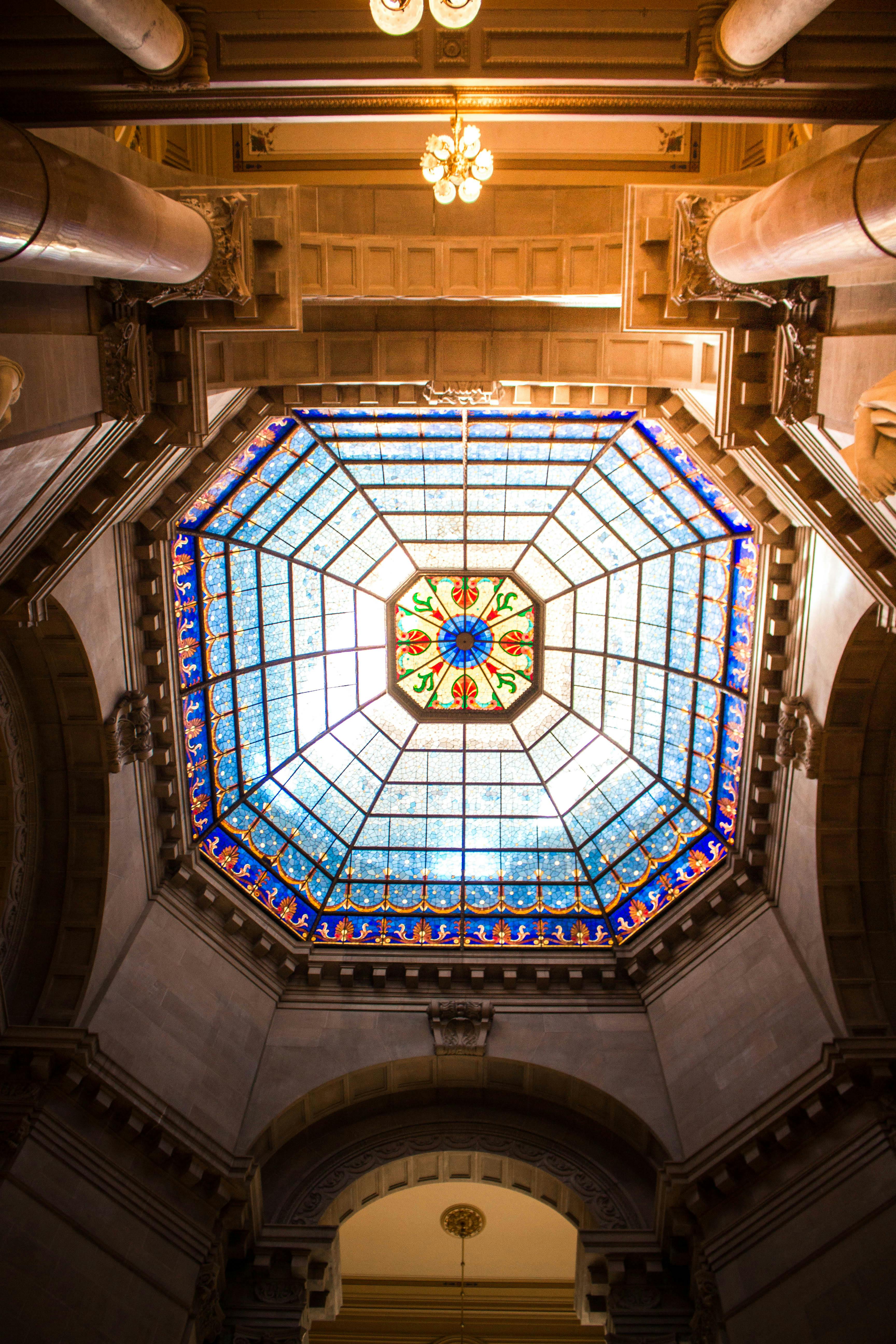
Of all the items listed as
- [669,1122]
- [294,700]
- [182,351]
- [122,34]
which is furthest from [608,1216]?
[122,34]

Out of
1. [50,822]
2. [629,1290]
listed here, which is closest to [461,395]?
[50,822]

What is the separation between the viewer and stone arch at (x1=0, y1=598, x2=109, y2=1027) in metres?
14.0

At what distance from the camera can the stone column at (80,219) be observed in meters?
7.38

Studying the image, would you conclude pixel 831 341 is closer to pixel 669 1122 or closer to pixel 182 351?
pixel 182 351

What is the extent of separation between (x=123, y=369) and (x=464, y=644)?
10802mm

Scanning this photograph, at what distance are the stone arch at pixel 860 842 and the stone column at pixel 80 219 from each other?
10188mm

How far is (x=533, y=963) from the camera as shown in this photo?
17875mm

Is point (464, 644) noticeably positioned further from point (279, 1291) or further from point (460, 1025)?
point (279, 1291)

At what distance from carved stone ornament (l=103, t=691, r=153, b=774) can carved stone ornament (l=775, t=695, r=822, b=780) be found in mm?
9945

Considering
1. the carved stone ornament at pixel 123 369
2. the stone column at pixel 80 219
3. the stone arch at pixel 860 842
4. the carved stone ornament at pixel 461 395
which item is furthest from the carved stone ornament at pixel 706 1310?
the stone column at pixel 80 219

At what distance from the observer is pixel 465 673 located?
2084cm

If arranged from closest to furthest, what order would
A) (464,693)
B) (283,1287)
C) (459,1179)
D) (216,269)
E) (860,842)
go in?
(216,269), (283,1287), (860,842), (459,1179), (464,693)

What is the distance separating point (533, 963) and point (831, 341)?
1178cm

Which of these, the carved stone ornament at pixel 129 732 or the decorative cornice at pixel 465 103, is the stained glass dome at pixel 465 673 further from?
the decorative cornice at pixel 465 103
